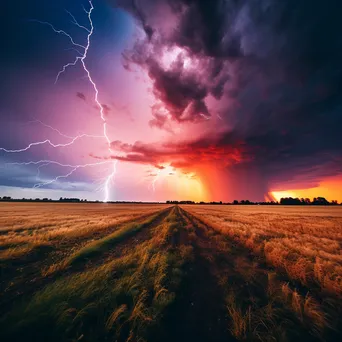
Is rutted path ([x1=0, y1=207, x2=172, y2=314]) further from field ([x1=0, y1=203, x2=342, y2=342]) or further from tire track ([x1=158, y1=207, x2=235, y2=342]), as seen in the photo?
tire track ([x1=158, y1=207, x2=235, y2=342])

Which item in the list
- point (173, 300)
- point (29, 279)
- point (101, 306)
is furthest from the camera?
point (29, 279)

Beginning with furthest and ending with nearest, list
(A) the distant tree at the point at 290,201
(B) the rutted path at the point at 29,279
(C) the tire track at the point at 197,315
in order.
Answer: (A) the distant tree at the point at 290,201, (B) the rutted path at the point at 29,279, (C) the tire track at the point at 197,315

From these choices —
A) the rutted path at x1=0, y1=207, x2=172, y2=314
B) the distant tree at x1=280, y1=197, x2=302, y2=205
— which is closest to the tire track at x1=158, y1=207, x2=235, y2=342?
the rutted path at x1=0, y1=207, x2=172, y2=314

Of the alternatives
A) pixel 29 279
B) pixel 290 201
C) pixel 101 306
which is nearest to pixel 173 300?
pixel 101 306

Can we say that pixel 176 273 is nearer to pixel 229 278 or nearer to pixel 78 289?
pixel 229 278

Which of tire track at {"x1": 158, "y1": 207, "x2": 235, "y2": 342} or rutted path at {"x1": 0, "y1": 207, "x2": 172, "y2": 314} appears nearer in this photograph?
tire track at {"x1": 158, "y1": 207, "x2": 235, "y2": 342}

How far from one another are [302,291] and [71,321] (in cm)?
721

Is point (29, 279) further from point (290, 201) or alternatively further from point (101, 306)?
point (290, 201)

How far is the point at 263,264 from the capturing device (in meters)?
8.49

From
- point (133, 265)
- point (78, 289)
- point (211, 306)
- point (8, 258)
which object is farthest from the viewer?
point (8, 258)

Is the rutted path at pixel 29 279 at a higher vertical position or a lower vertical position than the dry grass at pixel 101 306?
lower

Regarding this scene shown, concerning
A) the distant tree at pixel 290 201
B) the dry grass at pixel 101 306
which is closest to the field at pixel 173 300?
the dry grass at pixel 101 306

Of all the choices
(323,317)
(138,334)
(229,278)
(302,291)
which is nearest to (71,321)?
(138,334)

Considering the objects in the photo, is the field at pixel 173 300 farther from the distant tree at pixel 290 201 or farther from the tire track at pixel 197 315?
the distant tree at pixel 290 201
